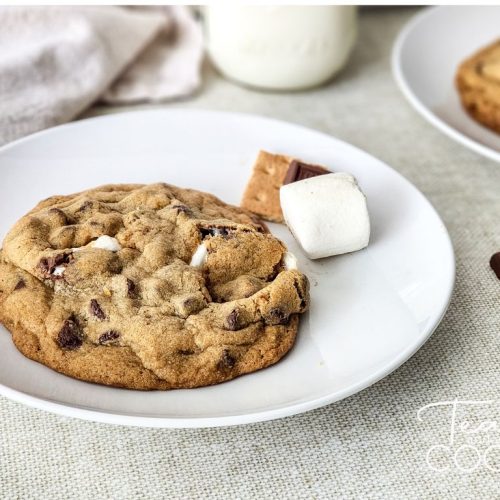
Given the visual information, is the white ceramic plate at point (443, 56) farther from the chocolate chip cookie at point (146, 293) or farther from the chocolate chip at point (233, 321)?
the chocolate chip at point (233, 321)

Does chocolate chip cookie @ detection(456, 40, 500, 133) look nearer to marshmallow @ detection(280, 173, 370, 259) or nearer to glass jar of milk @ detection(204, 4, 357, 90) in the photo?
glass jar of milk @ detection(204, 4, 357, 90)

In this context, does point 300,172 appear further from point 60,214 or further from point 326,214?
point 60,214

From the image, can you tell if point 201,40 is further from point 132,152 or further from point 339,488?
point 339,488

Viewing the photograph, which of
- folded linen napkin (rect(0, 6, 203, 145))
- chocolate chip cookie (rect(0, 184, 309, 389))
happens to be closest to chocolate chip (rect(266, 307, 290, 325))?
chocolate chip cookie (rect(0, 184, 309, 389))

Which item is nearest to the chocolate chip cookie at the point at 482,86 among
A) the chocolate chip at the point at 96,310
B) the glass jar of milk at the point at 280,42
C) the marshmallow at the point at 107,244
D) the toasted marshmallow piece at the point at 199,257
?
the glass jar of milk at the point at 280,42

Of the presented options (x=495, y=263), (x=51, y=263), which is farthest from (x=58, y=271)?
(x=495, y=263)

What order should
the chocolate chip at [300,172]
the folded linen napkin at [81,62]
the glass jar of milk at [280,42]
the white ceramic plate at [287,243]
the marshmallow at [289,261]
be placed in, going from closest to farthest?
the white ceramic plate at [287,243], the marshmallow at [289,261], the chocolate chip at [300,172], the folded linen napkin at [81,62], the glass jar of milk at [280,42]
